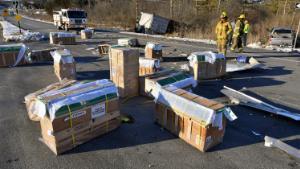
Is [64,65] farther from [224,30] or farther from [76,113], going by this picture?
[224,30]

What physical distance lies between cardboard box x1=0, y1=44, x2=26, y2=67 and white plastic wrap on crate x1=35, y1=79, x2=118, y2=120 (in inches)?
309

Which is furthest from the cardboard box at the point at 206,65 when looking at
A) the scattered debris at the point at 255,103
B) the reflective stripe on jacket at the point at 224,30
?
the reflective stripe on jacket at the point at 224,30

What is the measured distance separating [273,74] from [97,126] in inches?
331

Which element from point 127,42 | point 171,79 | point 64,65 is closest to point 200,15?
point 127,42

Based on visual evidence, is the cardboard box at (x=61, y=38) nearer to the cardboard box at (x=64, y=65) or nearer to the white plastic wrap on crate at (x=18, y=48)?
the white plastic wrap on crate at (x=18, y=48)

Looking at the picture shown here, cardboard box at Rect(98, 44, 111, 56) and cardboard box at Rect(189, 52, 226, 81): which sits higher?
cardboard box at Rect(98, 44, 111, 56)

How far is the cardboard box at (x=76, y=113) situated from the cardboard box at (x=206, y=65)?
4547mm

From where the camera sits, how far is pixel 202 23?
29.1m

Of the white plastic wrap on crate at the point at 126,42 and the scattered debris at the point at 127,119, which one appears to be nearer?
the scattered debris at the point at 127,119

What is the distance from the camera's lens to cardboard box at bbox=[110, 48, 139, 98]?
678 centimetres

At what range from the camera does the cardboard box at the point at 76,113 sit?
4.34m

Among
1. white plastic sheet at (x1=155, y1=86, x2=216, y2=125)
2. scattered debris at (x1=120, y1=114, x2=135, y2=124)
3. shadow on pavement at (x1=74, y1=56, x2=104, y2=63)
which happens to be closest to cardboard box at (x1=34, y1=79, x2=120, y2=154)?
scattered debris at (x1=120, y1=114, x2=135, y2=124)

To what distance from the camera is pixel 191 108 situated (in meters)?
4.68

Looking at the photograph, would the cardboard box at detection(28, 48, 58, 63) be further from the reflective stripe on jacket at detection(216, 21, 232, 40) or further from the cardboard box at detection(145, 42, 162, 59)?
the reflective stripe on jacket at detection(216, 21, 232, 40)
